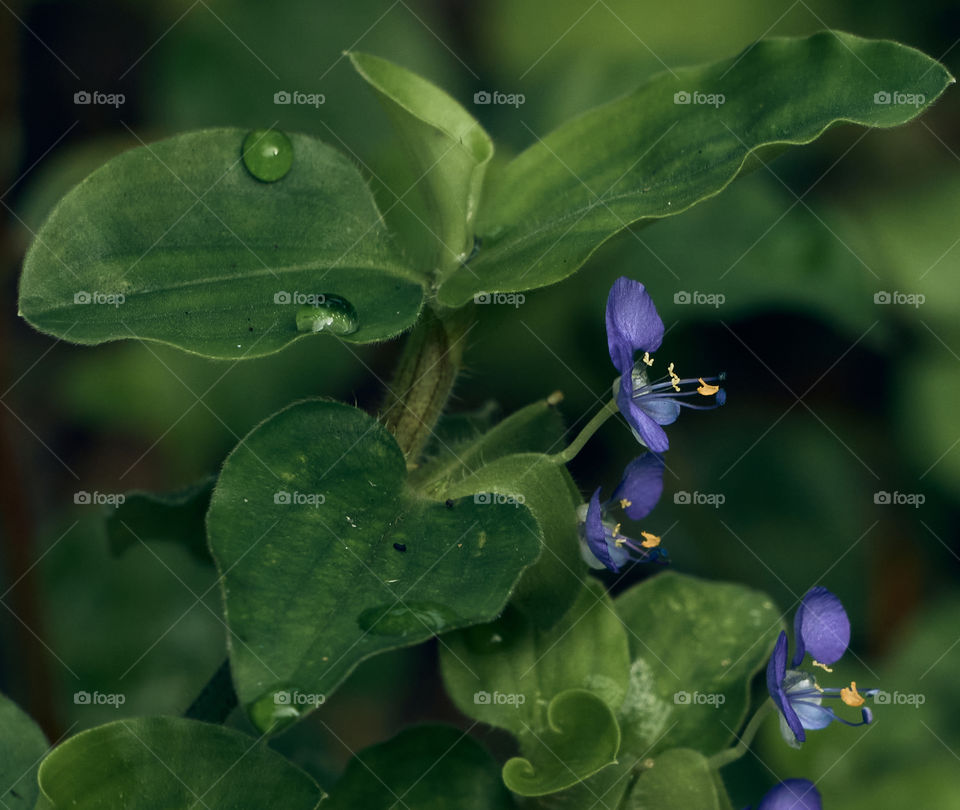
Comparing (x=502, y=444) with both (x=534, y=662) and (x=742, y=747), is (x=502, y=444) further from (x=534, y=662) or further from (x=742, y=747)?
(x=742, y=747)

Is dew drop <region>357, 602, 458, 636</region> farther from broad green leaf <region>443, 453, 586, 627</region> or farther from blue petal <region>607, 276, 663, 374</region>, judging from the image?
blue petal <region>607, 276, 663, 374</region>

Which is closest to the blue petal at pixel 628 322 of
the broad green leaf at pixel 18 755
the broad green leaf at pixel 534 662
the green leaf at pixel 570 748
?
the broad green leaf at pixel 534 662

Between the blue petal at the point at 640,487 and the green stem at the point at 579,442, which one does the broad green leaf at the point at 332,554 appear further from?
the blue petal at the point at 640,487

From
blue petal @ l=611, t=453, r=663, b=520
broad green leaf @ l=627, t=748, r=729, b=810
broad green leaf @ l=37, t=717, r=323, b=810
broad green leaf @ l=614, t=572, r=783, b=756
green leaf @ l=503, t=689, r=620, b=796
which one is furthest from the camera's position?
broad green leaf @ l=614, t=572, r=783, b=756

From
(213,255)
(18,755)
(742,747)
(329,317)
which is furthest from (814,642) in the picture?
(18,755)

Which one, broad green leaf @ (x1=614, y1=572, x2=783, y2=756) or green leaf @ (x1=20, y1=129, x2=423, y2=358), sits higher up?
green leaf @ (x1=20, y1=129, x2=423, y2=358)

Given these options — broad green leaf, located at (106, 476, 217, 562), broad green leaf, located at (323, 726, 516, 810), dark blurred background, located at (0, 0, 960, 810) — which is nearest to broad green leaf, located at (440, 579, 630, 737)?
broad green leaf, located at (323, 726, 516, 810)
